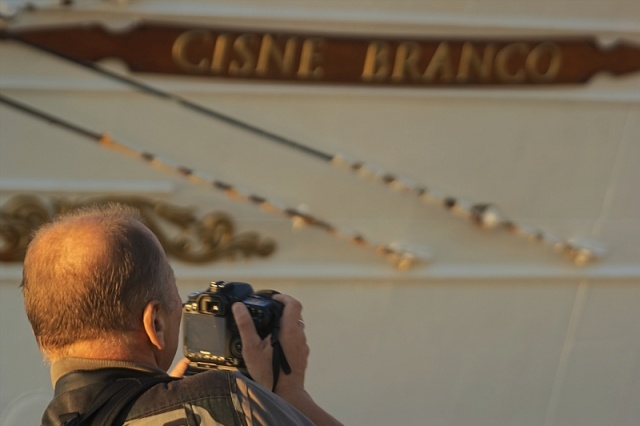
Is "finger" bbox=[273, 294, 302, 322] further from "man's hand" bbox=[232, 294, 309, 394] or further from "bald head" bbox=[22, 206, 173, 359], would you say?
"bald head" bbox=[22, 206, 173, 359]

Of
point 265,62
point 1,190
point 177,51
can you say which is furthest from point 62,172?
point 265,62

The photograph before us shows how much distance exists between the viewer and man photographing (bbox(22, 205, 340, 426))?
0.98 m

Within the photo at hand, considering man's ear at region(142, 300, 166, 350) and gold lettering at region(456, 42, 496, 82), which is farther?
gold lettering at region(456, 42, 496, 82)

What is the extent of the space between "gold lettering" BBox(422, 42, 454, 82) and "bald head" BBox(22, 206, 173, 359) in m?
1.60

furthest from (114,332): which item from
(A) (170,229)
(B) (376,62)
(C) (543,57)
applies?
(C) (543,57)

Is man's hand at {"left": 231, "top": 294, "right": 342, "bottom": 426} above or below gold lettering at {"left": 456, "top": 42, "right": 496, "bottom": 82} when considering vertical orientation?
below

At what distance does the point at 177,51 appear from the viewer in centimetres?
245

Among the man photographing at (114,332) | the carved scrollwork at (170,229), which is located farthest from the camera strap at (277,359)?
the carved scrollwork at (170,229)

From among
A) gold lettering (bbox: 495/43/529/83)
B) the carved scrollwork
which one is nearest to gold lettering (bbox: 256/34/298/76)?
the carved scrollwork

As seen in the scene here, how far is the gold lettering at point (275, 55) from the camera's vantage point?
2.48m

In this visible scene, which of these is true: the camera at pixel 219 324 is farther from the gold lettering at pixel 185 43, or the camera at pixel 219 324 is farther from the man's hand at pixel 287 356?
the gold lettering at pixel 185 43

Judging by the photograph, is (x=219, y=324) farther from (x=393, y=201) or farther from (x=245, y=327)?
(x=393, y=201)

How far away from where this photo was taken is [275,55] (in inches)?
97.9

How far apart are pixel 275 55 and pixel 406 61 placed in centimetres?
33
